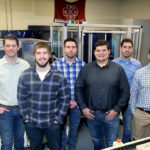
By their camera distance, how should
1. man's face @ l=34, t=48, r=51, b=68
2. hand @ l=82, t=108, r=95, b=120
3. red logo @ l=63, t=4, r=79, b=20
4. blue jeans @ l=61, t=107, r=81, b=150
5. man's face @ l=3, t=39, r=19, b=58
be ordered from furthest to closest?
1. red logo @ l=63, t=4, r=79, b=20
2. blue jeans @ l=61, t=107, r=81, b=150
3. hand @ l=82, t=108, r=95, b=120
4. man's face @ l=3, t=39, r=19, b=58
5. man's face @ l=34, t=48, r=51, b=68

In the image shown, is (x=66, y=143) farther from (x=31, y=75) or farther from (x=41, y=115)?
(x=31, y=75)

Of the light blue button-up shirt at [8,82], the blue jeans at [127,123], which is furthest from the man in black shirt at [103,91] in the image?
the light blue button-up shirt at [8,82]

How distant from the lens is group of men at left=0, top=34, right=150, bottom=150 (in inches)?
60.9

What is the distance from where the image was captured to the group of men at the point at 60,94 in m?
1.55

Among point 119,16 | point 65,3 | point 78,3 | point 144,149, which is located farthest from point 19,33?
point 144,149

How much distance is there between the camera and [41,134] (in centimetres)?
166

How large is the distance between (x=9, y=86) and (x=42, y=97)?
1.25 feet

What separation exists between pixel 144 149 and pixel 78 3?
5.83m

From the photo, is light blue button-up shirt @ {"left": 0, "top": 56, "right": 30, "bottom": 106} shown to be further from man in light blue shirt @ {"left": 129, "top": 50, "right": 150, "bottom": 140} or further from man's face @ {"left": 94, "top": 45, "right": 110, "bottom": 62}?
man in light blue shirt @ {"left": 129, "top": 50, "right": 150, "bottom": 140}

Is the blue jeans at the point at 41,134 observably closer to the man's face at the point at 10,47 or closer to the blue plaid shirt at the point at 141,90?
the man's face at the point at 10,47

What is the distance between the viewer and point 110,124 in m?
1.80

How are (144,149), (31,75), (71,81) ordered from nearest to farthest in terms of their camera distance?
(144,149)
(31,75)
(71,81)

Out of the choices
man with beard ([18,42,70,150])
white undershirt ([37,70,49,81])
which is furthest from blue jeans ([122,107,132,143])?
white undershirt ([37,70,49,81])

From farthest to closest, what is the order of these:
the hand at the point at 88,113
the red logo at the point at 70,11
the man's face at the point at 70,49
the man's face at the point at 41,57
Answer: the red logo at the point at 70,11, the man's face at the point at 70,49, the hand at the point at 88,113, the man's face at the point at 41,57
